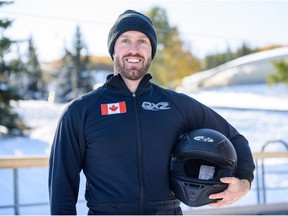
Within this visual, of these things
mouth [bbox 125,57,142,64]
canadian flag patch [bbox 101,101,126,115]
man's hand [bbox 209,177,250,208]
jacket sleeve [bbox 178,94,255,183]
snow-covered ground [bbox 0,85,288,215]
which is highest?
mouth [bbox 125,57,142,64]

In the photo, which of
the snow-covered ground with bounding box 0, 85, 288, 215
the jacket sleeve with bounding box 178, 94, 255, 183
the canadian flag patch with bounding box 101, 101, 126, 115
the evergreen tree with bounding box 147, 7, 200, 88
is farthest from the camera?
the evergreen tree with bounding box 147, 7, 200, 88

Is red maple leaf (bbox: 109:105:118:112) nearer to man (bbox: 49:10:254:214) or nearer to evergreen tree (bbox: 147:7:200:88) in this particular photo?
man (bbox: 49:10:254:214)

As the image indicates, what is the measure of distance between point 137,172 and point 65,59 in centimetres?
3649

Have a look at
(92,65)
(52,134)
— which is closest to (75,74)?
(92,65)

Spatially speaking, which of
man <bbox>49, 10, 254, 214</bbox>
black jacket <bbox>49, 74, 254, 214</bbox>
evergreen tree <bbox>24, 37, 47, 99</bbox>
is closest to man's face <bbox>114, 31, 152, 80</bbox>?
man <bbox>49, 10, 254, 214</bbox>

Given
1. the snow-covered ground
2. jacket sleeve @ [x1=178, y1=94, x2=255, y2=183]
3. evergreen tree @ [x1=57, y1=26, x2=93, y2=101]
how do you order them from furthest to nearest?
evergreen tree @ [x1=57, y1=26, x2=93, y2=101], the snow-covered ground, jacket sleeve @ [x1=178, y1=94, x2=255, y2=183]

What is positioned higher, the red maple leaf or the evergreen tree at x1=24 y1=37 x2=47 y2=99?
the evergreen tree at x1=24 y1=37 x2=47 y2=99

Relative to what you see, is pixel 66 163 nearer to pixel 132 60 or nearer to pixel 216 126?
pixel 132 60

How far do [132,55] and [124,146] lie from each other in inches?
18.8

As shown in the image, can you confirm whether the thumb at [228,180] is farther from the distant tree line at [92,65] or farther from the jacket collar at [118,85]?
the distant tree line at [92,65]

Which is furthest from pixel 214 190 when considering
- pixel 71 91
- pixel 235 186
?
pixel 71 91

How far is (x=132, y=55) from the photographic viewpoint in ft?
7.63

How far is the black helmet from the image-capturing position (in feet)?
7.34

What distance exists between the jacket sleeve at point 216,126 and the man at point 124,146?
1 cm
